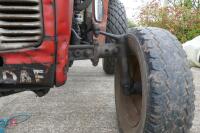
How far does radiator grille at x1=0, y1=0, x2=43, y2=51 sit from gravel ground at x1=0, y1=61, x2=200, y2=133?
4.35ft

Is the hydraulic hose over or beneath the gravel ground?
over

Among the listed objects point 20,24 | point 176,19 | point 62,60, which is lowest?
point 176,19

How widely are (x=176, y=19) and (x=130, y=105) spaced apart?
6.92 metres

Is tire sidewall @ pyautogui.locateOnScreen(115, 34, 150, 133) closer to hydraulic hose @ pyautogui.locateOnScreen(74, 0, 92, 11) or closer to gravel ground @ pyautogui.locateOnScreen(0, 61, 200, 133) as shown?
hydraulic hose @ pyautogui.locateOnScreen(74, 0, 92, 11)

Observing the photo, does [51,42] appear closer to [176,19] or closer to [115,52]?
[115,52]

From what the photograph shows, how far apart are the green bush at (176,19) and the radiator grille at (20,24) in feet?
24.6

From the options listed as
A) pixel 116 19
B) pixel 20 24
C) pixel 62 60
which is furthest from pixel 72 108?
pixel 20 24

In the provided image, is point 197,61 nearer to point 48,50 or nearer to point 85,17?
point 85,17

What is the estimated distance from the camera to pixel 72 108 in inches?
183

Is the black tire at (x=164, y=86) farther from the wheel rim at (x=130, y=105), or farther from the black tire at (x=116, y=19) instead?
the black tire at (x=116, y=19)

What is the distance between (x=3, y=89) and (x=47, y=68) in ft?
1.09

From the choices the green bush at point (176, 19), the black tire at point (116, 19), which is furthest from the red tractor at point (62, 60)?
the green bush at point (176, 19)

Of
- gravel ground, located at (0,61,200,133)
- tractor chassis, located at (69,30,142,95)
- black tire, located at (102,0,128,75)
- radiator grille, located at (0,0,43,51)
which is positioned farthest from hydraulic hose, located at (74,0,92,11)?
black tire, located at (102,0,128,75)

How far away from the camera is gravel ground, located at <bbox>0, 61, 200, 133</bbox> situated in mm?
3998
